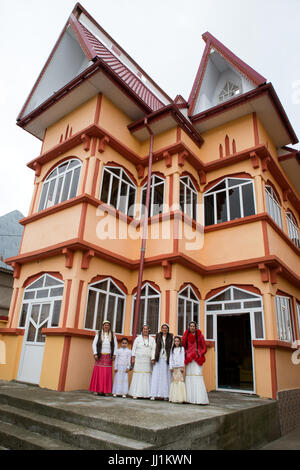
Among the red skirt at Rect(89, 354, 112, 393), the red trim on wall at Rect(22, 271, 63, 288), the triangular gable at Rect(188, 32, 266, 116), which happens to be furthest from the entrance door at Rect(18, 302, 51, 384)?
the triangular gable at Rect(188, 32, 266, 116)

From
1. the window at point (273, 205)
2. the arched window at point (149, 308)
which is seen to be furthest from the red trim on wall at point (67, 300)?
the window at point (273, 205)

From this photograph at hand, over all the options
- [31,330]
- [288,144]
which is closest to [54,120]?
[31,330]

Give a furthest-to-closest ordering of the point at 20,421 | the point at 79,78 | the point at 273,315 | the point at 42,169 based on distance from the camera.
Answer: the point at 42,169
the point at 79,78
the point at 273,315
the point at 20,421

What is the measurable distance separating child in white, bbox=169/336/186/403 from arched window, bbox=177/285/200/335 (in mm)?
1587

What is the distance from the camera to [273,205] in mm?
11148

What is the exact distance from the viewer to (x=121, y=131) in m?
11.0

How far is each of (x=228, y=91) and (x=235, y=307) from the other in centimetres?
824

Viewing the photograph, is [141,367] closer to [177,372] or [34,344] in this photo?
[177,372]

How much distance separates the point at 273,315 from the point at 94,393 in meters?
4.90

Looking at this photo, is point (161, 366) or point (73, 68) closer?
point (161, 366)

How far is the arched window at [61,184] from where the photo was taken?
1016 centimetres

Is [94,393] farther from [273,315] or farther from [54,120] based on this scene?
[54,120]

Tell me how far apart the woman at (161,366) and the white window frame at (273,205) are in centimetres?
536

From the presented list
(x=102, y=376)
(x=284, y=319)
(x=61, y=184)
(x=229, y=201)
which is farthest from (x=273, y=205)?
(x=102, y=376)
